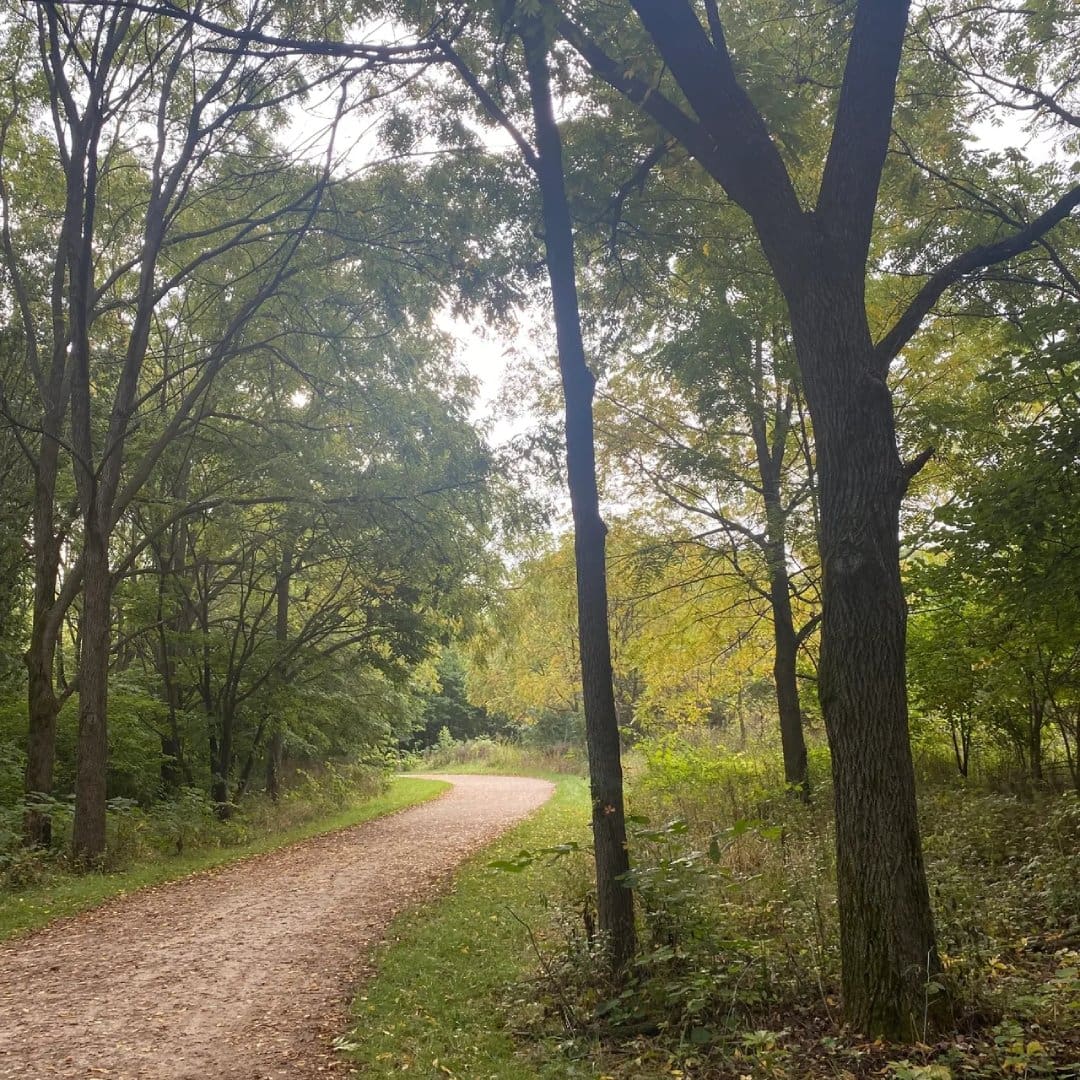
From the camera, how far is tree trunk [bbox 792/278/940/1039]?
3.95 metres

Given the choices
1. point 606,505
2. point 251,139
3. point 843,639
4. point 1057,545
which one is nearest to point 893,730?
point 843,639

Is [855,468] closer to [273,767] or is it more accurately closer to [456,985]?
[456,985]

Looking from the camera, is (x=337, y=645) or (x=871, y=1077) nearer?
(x=871, y=1077)

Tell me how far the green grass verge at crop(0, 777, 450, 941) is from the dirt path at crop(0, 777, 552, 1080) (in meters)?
0.31

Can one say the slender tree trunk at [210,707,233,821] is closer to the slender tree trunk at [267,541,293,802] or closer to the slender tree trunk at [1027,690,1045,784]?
the slender tree trunk at [267,541,293,802]

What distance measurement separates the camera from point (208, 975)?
6.20 meters

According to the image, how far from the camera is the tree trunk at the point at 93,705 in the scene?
10656 mm

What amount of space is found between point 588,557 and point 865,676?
2.55 m

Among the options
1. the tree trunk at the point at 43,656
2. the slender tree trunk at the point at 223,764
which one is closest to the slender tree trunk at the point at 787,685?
the tree trunk at the point at 43,656

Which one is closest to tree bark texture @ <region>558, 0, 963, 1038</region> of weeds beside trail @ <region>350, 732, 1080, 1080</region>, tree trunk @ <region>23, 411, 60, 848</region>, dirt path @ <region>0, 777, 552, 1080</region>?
weeds beside trail @ <region>350, 732, 1080, 1080</region>

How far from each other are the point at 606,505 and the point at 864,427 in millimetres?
7989

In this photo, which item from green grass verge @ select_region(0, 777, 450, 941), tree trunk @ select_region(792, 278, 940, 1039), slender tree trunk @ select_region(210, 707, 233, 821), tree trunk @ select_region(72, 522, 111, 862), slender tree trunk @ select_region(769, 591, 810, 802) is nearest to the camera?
tree trunk @ select_region(792, 278, 940, 1039)

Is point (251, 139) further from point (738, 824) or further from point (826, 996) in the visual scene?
point (826, 996)

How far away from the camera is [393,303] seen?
36.9 feet
